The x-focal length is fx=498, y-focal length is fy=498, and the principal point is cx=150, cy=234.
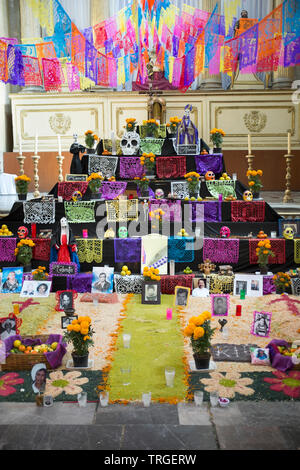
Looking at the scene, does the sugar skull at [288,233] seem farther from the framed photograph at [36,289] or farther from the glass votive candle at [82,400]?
the glass votive candle at [82,400]

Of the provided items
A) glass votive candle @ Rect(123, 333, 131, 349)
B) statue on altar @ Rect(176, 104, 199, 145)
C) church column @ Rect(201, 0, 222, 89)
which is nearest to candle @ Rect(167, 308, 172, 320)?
glass votive candle @ Rect(123, 333, 131, 349)

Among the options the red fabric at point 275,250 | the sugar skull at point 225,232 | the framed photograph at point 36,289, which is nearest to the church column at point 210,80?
the sugar skull at point 225,232

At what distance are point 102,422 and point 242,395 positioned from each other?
1.42m

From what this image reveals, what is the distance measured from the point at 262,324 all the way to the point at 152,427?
2695mm

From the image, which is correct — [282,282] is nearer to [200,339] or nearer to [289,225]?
[289,225]

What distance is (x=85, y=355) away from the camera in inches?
215

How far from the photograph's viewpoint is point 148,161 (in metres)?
10.3

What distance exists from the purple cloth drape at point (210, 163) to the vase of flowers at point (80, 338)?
239 inches

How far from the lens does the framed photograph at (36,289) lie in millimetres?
8070

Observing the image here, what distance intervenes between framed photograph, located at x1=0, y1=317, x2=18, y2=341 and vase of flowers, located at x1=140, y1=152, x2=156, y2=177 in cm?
504

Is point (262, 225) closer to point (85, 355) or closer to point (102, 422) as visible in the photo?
point (85, 355)

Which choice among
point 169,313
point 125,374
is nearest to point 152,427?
point 125,374

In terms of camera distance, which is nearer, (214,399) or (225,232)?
(214,399)

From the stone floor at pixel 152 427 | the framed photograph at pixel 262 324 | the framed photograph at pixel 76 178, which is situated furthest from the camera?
the framed photograph at pixel 76 178
